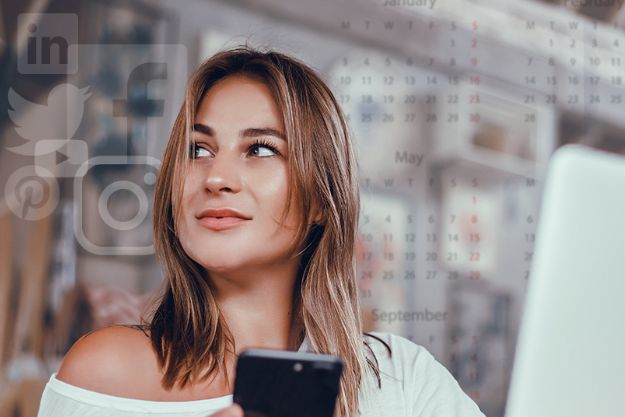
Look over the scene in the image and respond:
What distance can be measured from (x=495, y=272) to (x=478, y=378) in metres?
0.20

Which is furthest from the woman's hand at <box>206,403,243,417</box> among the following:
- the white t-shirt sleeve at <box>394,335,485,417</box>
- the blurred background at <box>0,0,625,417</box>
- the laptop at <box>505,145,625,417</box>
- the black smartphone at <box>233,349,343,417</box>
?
the blurred background at <box>0,0,625,417</box>

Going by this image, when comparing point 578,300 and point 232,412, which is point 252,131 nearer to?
point 232,412

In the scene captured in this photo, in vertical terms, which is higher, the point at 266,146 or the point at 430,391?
the point at 266,146

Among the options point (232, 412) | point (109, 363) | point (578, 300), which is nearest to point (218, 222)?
point (109, 363)

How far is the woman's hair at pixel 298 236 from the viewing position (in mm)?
826

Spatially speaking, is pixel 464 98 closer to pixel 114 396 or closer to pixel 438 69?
pixel 438 69

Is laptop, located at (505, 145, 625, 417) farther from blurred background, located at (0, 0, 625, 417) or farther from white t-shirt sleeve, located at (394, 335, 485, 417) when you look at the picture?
blurred background, located at (0, 0, 625, 417)

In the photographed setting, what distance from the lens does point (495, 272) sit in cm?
142

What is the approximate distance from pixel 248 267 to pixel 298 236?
2.7 inches

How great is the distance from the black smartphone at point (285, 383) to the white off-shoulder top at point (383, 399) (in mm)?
226

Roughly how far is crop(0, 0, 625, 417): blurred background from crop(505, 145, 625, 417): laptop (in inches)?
40.5

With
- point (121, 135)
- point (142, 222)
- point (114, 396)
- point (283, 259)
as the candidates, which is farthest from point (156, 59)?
point (114, 396)

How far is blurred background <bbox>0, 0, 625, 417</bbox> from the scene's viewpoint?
4.44 ft

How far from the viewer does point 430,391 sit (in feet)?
2.77
